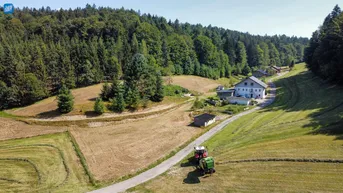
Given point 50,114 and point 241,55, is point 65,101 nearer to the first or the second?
point 50,114

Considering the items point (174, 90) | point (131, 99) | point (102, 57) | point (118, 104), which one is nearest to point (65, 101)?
point (118, 104)

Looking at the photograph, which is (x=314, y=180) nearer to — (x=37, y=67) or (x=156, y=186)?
(x=156, y=186)

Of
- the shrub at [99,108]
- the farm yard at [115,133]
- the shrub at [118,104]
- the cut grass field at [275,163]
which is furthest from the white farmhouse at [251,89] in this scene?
the shrub at [99,108]

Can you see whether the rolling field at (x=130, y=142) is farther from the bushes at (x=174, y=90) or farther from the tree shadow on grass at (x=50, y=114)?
the bushes at (x=174, y=90)

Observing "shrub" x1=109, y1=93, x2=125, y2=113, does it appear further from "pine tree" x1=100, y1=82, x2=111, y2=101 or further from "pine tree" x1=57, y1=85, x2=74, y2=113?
"pine tree" x1=57, y1=85, x2=74, y2=113

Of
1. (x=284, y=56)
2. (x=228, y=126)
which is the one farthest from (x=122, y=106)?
(x=284, y=56)

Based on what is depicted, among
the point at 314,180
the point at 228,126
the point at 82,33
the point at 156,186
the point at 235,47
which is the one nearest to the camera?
the point at 314,180
